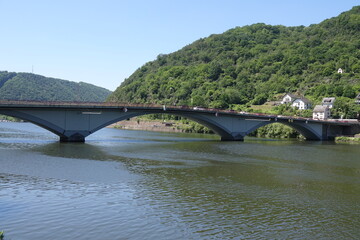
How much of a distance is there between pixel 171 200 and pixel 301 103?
395 feet

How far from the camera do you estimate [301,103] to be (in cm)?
13338

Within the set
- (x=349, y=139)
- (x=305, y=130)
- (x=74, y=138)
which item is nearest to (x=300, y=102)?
(x=349, y=139)

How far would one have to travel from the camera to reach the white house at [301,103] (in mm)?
132712

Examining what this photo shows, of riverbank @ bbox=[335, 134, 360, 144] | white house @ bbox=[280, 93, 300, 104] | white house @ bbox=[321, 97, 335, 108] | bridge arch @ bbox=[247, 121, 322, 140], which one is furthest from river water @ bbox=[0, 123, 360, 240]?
white house @ bbox=[280, 93, 300, 104]

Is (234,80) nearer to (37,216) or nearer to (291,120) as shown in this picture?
(291,120)

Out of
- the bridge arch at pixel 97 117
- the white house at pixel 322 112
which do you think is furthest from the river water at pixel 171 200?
the white house at pixel 322 112

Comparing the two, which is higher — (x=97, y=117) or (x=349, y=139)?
(x=97, y=117)

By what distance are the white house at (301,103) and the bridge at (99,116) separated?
4640 cm

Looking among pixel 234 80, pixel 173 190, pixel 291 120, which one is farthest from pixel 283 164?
pixel 234 80

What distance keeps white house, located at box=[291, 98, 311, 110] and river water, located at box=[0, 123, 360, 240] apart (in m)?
99.9

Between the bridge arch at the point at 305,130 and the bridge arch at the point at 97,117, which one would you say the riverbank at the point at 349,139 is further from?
the bridge arch at the point at 97,117

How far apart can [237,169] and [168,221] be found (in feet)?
60.9

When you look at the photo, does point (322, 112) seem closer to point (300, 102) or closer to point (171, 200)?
point (300, 102)

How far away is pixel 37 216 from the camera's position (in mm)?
17250
